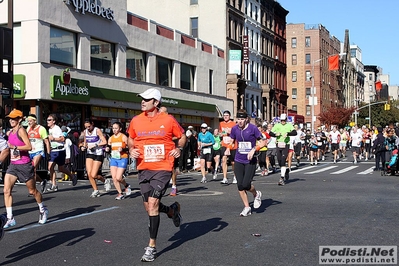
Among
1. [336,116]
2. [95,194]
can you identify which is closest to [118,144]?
[95,194]

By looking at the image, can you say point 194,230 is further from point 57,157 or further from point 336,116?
point 336,116

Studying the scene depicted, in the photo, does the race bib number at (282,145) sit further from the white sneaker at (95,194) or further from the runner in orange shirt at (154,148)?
A: the runner in orange shirt at (154,148)

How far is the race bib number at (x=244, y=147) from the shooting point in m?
10.5

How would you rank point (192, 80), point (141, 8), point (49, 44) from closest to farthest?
1. point (49, 44)
2. point (192, 80)
3. point (141, 8)

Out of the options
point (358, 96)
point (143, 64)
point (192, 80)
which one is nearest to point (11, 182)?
point (143, 64)

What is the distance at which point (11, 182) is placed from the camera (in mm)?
9242

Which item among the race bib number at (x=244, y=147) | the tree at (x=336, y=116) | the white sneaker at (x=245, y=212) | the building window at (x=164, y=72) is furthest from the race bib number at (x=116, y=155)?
the tree at (x=336, y=116)

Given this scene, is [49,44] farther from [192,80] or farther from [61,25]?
[192,80]

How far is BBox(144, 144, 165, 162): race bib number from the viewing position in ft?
23.7

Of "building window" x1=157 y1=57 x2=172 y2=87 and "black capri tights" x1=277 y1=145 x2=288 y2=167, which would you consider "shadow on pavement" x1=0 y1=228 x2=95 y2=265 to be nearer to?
"black capri tights" x1=277 y1=145 x2=288 y2=167

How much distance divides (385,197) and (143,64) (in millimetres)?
25060

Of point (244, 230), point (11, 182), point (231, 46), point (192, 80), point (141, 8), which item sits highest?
point (141, 8)

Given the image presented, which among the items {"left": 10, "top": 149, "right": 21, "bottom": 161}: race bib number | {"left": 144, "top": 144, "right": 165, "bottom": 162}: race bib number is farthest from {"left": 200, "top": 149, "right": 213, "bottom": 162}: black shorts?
{"left": 144, "top": 144, "right": 165, "bottom": 162}: race bib number

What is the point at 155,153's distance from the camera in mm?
7227
